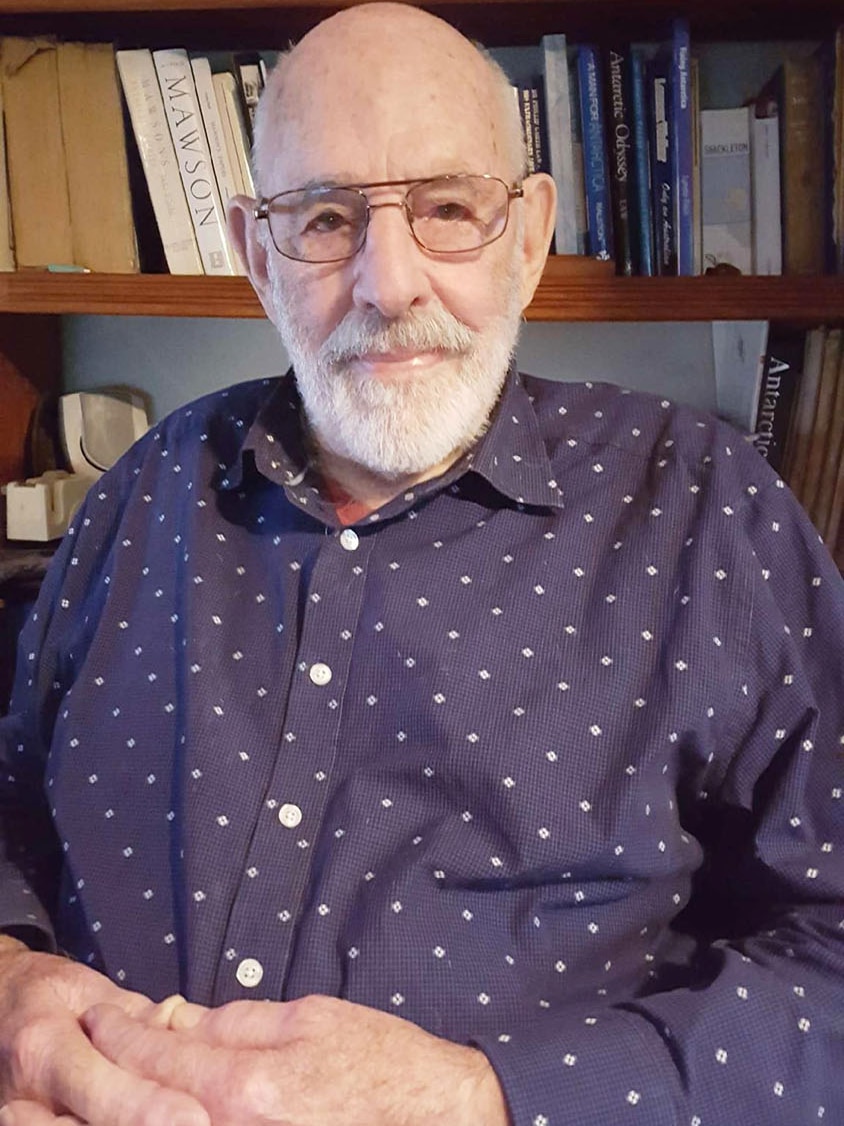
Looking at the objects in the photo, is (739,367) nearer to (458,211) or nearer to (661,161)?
(661,161)

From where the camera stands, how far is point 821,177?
1.21m

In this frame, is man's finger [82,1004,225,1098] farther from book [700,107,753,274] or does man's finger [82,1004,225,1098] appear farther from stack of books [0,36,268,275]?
book [700,107,753,274]

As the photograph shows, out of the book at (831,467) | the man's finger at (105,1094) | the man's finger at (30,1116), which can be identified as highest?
the book at (831,467)

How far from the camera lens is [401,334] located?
0.89 meters

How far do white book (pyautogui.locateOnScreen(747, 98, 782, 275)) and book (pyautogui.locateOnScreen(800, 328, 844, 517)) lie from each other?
0.13 meters

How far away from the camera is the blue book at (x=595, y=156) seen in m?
1.21

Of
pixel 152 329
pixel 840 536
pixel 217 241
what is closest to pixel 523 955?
pixel 840 536

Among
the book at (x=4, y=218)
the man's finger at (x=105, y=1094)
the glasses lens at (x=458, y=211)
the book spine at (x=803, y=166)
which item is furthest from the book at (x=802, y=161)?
the man's finger at (x=105, y=1094)

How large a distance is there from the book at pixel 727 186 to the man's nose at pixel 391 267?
0.56 metres

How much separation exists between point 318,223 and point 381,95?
0.13m

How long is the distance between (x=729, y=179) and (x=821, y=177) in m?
0.12

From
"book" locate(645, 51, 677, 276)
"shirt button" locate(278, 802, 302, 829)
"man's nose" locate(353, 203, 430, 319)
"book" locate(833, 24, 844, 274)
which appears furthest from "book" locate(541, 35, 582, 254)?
"shirt button" locate(278, 802, 302, 829)

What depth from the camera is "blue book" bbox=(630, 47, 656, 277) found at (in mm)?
1208

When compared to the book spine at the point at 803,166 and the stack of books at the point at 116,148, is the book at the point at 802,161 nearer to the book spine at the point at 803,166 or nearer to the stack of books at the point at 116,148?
the book spine at the point at 803,166
